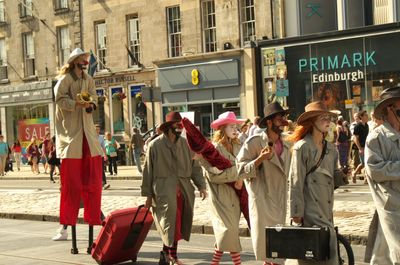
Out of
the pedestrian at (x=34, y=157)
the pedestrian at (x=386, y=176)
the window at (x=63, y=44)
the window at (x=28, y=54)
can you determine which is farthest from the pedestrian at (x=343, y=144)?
the window at (x=28, y=54)

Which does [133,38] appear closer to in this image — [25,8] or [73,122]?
[25,8]

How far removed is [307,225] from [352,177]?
15161 mm

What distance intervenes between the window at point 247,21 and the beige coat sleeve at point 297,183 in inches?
1022

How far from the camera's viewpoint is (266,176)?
7.82m

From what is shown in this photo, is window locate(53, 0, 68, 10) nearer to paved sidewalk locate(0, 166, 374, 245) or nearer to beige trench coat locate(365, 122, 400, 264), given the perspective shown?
paved sidewalk locate(0, 166, 374, 245)

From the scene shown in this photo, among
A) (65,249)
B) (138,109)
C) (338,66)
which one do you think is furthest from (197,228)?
(138,109)

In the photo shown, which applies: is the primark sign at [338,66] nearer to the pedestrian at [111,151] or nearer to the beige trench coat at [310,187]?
the pedestrian at [111,151]

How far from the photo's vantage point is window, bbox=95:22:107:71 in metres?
39.0

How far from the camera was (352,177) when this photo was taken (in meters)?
21.8

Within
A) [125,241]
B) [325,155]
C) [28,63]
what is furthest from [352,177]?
[28,63]

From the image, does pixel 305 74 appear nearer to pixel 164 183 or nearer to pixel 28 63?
pixel 28 63

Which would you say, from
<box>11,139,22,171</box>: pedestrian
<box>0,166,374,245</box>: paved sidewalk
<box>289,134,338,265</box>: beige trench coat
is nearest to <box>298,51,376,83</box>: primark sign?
<box>0,166,374,245</box>: paved sidewalk

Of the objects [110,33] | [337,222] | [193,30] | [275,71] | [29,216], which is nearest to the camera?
[337,222]

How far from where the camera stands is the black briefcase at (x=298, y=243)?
6.66 meters
